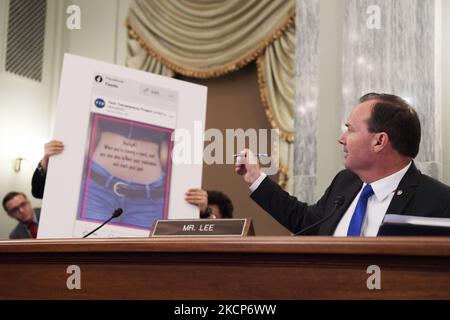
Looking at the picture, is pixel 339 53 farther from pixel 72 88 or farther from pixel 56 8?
pixel 56 8

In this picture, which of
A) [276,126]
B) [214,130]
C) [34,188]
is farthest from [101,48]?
[34,188]

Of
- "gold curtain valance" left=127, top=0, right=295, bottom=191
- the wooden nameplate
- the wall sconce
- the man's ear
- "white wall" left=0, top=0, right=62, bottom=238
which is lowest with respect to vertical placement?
the wooden nameplate

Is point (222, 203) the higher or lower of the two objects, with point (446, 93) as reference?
lower

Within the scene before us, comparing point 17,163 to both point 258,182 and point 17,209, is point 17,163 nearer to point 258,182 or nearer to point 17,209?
point 17,209

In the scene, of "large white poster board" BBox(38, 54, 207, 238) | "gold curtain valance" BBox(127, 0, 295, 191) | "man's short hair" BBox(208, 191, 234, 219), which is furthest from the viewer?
"gold curtain valance" BBox(127, 0, 295, 191)

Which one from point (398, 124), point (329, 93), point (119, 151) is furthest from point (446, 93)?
point (119, 151)

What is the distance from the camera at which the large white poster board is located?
112 inches

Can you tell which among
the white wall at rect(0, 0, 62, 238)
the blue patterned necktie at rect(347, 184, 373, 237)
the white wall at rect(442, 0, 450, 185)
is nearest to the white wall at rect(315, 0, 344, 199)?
the white wall at rect(442, 0, 450, 185)

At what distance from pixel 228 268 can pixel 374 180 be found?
132 centimetres

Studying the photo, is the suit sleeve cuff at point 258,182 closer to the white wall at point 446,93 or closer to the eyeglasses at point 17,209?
the white wall at point 446,93

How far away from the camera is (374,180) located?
272 centimetres

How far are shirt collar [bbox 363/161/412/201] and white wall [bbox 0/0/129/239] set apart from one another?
16.2 feet

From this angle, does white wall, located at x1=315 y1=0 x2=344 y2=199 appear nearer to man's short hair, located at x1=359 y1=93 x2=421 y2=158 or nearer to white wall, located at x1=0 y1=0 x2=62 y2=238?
man's short hair, located at x1=359 y1=93 x2=421 y2=158

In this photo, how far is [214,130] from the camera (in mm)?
6820
